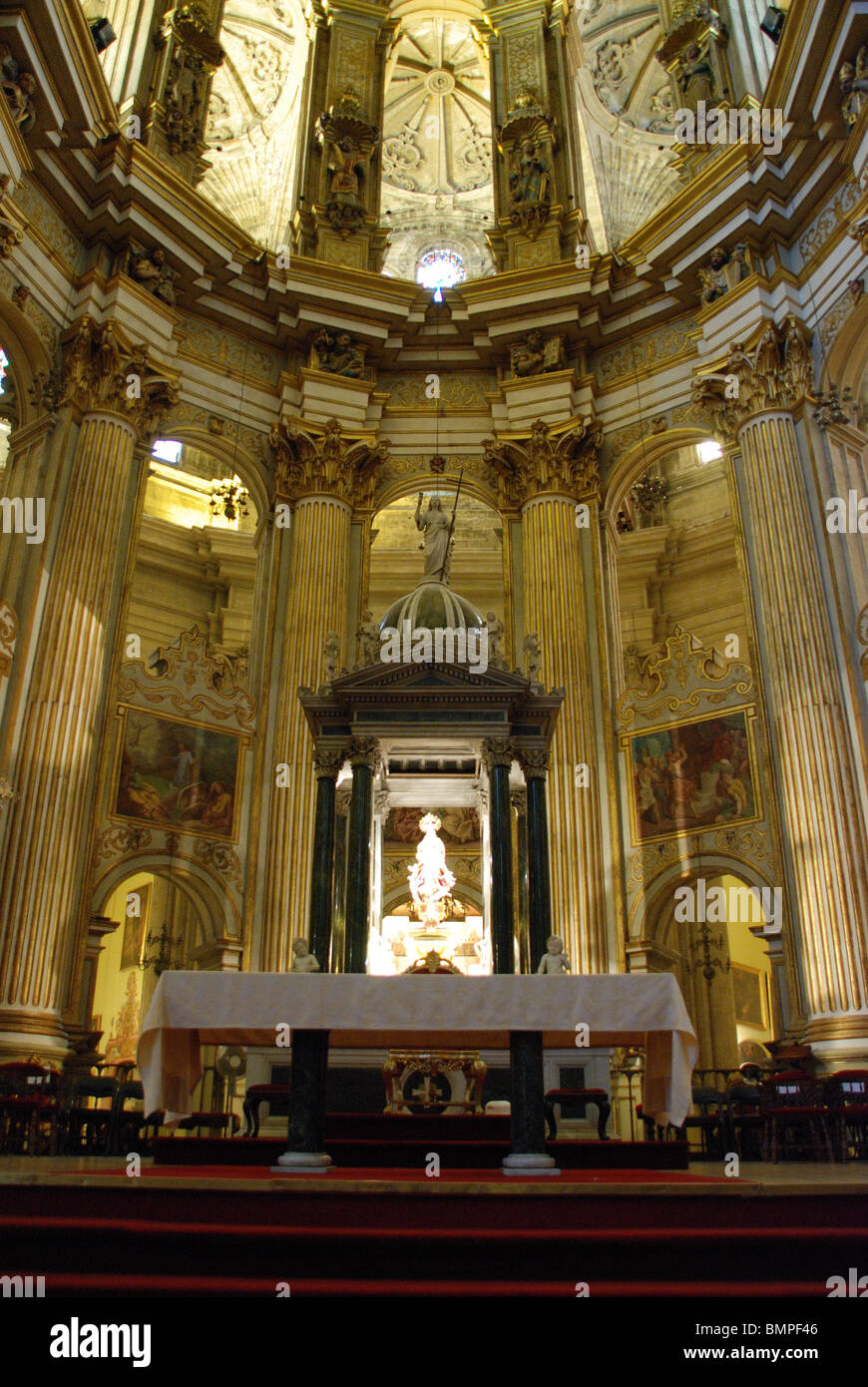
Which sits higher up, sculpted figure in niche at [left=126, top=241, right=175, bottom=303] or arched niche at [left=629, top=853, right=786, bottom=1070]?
sculpted figure in niche at [left=126, top=241, right=175, bottom=303]

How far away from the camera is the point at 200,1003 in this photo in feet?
19.2

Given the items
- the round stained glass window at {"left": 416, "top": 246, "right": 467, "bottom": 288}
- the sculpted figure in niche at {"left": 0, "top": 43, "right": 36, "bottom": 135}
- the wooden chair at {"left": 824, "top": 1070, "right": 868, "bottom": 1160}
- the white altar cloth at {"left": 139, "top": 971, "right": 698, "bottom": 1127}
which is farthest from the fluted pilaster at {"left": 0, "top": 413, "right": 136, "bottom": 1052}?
the round stained glass window at {"left": 416, "top": 246, "right": 467, "bottom": 288}

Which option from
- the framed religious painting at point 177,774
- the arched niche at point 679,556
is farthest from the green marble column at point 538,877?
the arched niche at point 679,556

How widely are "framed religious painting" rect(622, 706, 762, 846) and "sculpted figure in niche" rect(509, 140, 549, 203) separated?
944cm

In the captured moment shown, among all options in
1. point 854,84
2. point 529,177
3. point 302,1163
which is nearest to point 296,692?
point 302,1163

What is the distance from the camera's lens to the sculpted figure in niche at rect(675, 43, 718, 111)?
1622 centimetres

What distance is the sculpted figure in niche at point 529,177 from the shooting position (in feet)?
59.0

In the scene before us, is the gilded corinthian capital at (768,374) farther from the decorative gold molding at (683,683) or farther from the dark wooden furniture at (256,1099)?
the dark wooden furniture at (256,1099)

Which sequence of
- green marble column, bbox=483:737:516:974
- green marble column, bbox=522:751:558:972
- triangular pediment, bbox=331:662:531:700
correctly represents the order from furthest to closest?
triangular pediment, bbox=331:662:531:700 < green marble column, bbox=522:751:558:972 < green marble column, bbox=483:737:516:974

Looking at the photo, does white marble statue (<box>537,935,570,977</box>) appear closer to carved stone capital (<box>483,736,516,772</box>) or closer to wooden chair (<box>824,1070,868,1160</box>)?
carved stone capital (<box>483,736,516,772</box>)

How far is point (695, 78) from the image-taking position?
53.8 feet

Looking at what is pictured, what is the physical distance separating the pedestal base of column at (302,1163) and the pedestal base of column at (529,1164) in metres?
0.96

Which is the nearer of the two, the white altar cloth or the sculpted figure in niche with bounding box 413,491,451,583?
the white altar cloth

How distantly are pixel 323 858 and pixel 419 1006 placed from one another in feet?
12.1
